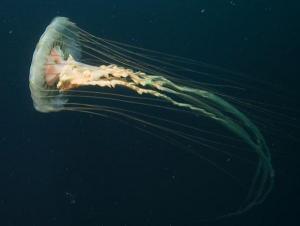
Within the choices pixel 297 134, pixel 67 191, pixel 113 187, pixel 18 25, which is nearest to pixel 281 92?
pixel 297 134

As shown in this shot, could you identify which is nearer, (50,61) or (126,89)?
(50,61)

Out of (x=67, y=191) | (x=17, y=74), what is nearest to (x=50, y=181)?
(x=67, y=191)

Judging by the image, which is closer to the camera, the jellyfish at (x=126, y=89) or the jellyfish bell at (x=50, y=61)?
the jellyfish at (x=126, y=89)

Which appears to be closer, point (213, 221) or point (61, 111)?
point (61, 111)

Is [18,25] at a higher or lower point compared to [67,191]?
higher

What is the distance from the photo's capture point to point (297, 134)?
5.20 metres

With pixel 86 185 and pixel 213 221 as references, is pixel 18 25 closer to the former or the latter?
pixel 86 185

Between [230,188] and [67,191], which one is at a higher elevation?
[230,188]

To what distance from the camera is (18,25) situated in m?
5.11

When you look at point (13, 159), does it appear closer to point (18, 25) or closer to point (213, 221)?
point (18, 25)

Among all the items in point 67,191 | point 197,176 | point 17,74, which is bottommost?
point 67,191

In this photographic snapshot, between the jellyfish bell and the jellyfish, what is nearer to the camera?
the jellyfish

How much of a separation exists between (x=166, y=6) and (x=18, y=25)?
1944 mm

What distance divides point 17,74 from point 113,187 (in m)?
1.96
